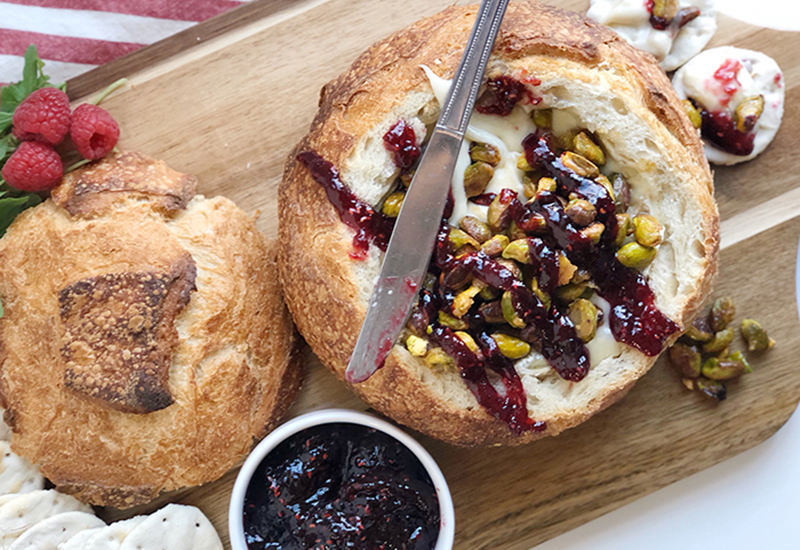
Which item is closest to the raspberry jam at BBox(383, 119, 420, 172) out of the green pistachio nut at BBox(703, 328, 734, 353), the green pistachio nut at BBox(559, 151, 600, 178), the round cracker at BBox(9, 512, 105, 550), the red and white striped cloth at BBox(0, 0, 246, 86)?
the green pistachio nut at BBox(559, 151, 600, 178)

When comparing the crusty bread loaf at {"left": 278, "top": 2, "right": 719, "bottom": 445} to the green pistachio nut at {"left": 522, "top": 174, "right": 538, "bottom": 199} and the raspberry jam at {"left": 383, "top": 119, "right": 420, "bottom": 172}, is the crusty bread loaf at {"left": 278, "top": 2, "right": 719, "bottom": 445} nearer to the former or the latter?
the raspberry jam at {"left": 383, "top": 119, "right": 420, "bottom": 172}

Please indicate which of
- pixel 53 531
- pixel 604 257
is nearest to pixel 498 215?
pixel 604 257

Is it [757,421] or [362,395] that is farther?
[757,421]

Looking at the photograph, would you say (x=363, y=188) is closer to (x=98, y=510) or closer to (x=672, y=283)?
(x=672, y=283)

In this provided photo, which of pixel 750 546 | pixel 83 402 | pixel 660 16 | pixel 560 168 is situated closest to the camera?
pixel 560 168

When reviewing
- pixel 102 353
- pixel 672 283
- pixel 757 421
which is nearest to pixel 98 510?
pixel 102 353

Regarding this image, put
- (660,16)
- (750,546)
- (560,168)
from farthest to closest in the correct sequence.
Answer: (750,546)
(660,16)
(560,168)

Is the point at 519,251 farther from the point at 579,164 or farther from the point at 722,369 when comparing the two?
the point at 722,369
